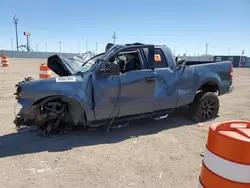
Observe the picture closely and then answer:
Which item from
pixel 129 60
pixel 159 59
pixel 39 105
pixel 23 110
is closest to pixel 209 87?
pixel 159 59

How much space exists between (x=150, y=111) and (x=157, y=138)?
26.9 inches

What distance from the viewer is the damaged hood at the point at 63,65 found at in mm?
5477

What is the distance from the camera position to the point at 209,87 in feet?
22.1

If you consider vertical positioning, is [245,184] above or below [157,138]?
above

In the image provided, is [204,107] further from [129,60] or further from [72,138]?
[72,138]

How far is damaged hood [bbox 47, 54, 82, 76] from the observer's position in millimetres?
5477

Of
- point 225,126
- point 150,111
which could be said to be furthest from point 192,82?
point 225,126

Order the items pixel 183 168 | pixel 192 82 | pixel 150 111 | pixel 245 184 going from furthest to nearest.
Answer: pixel 192 82 < pixel 150 111 < pixel 183 168 < pixel 245 184

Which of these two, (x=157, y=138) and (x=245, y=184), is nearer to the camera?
(x=245, y=184)

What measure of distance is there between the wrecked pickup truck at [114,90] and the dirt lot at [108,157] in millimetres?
405

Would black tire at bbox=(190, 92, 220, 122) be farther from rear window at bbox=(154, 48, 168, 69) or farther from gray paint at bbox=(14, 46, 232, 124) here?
rear window at bbox=(154, 48, 168, 69)

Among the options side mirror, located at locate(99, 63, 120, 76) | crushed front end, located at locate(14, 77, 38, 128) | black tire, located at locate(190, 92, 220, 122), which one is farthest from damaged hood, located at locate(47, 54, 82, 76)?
black tire, located at locate(190, 92, 220, 122)

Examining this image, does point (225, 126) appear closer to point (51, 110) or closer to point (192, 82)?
point (51, 110)

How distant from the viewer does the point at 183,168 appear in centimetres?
386
